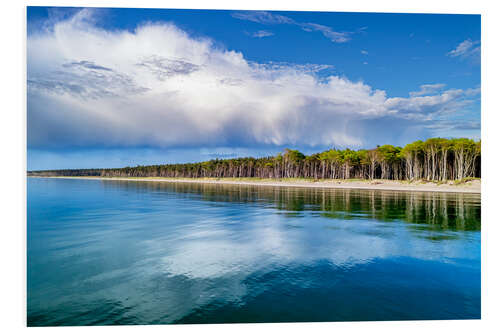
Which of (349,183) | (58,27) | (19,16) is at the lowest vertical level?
(349,183)

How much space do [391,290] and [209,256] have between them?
18.1 feet

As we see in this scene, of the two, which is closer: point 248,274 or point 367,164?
point 248,274

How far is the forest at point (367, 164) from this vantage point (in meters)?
59.9

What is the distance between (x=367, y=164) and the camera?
90.9 metres

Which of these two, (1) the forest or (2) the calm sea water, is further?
(1) the forest

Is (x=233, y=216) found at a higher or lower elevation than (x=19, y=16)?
lower

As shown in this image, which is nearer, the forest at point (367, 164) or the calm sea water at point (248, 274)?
the calm sea water at point (248, 274)

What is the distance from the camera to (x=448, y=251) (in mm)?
10867

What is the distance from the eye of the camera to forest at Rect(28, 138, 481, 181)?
59.9 metres

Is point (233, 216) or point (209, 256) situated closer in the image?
point (209, 256)
